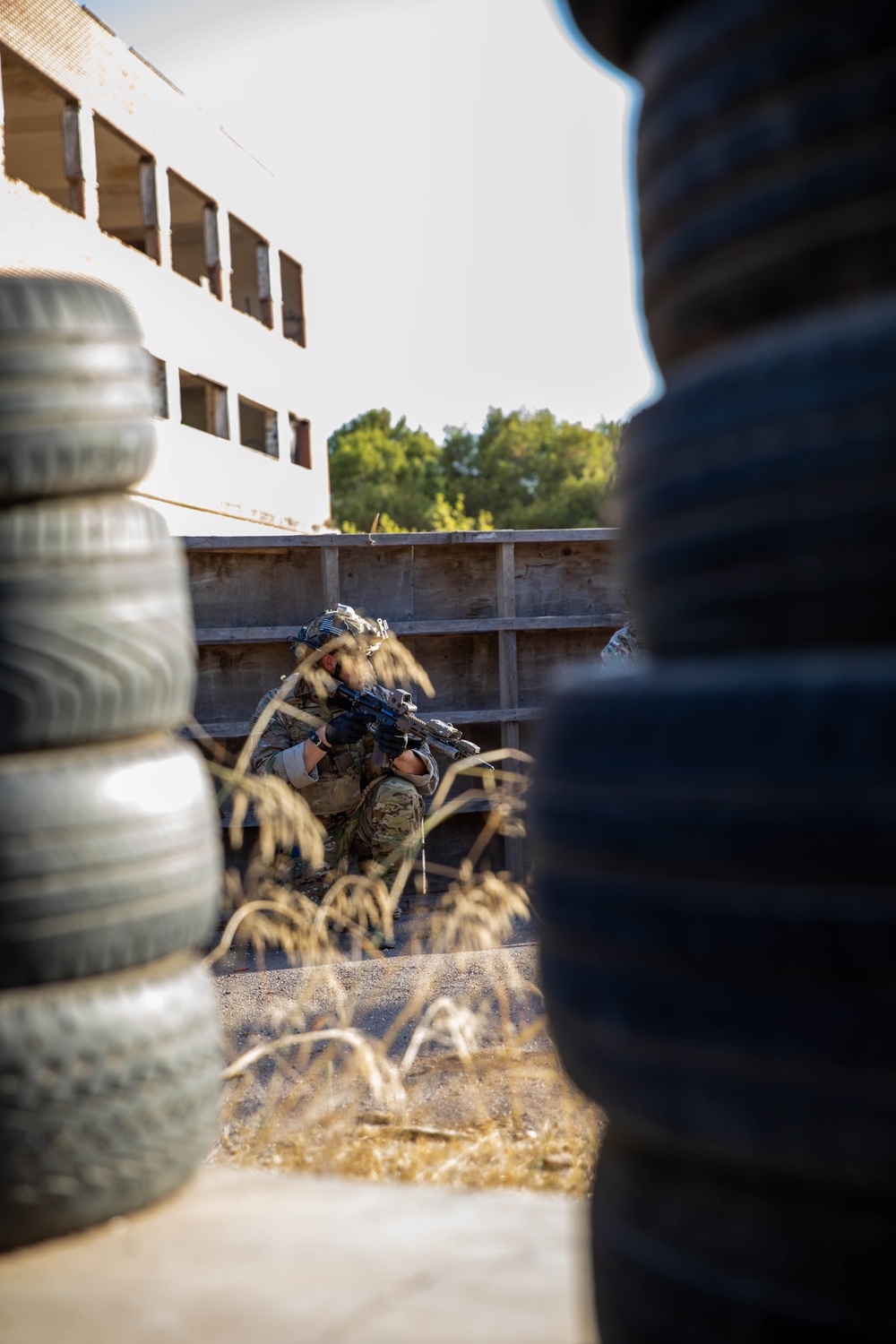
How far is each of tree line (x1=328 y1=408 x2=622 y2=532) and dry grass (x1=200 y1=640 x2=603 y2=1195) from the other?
4282 cm

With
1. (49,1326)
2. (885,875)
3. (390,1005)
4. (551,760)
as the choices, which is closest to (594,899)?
(551,760)

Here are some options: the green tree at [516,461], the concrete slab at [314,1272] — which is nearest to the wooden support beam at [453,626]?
the concrete slab at [314,1272]

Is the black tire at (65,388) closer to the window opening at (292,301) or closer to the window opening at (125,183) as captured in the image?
the window opening at (125,183)

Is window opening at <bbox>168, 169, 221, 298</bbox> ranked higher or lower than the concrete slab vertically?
higher

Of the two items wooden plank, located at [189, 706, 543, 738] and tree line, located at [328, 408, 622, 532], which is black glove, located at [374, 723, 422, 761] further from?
tree line, located at [328, 408, 622, 532]

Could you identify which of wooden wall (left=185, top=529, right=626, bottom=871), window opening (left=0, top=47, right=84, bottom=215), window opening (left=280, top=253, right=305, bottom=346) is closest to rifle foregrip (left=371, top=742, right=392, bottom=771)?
wooden wall (left=185, top=529, right=626, bottom=871)

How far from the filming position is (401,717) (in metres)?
6.64

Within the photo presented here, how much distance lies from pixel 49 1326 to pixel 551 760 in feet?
2.79

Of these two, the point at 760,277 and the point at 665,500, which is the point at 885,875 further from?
the point at 760,277

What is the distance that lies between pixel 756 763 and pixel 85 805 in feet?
3.19

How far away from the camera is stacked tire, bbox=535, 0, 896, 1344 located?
105 centimetres

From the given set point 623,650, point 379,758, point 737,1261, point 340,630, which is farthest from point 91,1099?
point 379,758

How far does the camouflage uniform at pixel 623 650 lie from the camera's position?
6328 mm

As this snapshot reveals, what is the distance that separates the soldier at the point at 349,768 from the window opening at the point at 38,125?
11.5 meters
